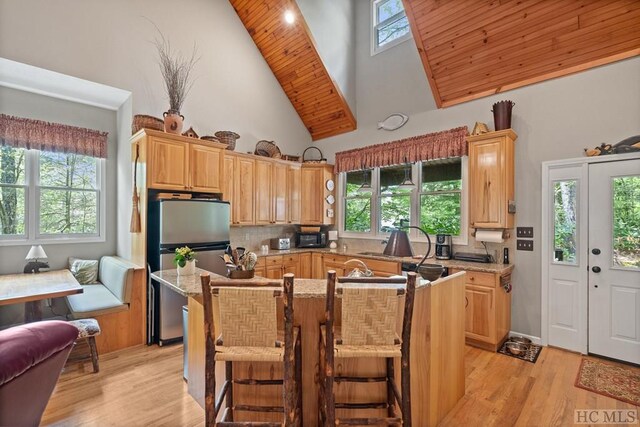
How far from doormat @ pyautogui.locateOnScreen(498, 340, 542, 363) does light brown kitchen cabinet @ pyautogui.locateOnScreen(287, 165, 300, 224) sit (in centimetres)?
342

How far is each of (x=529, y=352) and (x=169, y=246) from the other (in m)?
4.06

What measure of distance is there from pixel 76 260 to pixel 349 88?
188 inches

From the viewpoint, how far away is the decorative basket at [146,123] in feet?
11.4

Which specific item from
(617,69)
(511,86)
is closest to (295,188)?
(511,86)

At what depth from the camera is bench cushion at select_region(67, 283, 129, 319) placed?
9.73 feet

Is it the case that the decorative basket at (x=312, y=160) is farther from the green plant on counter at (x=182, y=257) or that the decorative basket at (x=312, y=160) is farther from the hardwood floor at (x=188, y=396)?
the hardwood floor at (x=188, y=396)

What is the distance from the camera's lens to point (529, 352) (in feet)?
10.5

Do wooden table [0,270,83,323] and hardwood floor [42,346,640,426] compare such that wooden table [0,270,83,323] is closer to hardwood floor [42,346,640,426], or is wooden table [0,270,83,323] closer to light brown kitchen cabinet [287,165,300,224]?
hardwood floor [42,346,640,426]

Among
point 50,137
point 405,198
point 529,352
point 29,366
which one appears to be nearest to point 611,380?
point 529,352

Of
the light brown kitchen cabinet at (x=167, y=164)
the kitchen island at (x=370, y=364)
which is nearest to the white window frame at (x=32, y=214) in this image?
the light brown kitchen cabinet at (x=167, y=164)

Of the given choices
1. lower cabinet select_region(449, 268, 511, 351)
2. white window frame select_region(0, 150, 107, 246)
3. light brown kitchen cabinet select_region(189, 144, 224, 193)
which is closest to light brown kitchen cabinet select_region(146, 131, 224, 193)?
light brown kitchen cabinet select_region(189, 144, 224, 193)

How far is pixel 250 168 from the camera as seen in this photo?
4.65 meters

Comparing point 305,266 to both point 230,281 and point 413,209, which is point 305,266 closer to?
point 413,209

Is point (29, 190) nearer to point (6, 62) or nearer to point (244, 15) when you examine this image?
point (6, 62)
